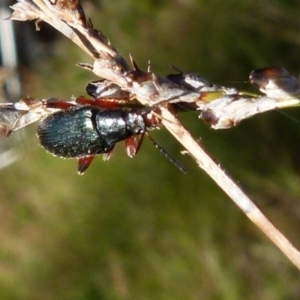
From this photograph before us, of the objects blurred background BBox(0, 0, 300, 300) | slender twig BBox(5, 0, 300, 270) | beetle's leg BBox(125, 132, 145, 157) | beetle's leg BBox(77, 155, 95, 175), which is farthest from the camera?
blurred background BBox(0, 0, 300, 300)

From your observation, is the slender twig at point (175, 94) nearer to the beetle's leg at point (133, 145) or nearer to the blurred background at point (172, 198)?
the beetle's leg at point (133, 145)

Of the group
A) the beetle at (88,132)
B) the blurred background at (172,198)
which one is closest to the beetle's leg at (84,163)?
the beetle at (88,132)

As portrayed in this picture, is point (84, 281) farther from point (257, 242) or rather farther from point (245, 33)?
point (245, 33)

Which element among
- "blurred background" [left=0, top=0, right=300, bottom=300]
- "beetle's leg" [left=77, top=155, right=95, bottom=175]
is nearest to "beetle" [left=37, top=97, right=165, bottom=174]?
"beetle's leg" [left=77, top=155, right=95, bottom=175]

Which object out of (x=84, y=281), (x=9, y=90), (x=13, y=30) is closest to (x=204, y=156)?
(x=84, y=281)

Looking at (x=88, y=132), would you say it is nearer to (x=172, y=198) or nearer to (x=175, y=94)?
(x=175, y=94)

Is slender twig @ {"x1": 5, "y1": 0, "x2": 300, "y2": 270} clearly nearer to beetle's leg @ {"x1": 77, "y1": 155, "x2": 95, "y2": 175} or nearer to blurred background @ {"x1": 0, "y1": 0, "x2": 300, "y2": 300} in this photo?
beetle's leg @ {"x1": 77, "y1": 155, "x2": 95, "y2": 175}

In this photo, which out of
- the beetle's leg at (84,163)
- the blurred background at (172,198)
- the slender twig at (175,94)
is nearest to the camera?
the slender twig at (175,94)
